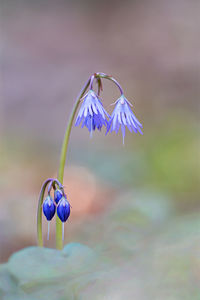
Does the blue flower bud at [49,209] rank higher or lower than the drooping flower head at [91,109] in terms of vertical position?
lower

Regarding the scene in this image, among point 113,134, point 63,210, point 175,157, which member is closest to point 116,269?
point 63,210

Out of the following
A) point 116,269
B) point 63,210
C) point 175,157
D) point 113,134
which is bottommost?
point 116,269

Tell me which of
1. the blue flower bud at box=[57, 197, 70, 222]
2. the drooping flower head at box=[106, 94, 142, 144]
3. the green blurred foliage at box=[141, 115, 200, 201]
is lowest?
the blue flower bud at box=[57, 197, 70, 222]

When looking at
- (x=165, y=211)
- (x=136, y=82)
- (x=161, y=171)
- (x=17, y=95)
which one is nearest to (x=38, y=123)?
(x=17, y=95)

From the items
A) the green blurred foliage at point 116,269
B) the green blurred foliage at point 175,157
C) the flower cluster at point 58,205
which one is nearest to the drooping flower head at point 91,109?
the flower cluster at point 58,205

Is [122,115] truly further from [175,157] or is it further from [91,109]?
[175,157]

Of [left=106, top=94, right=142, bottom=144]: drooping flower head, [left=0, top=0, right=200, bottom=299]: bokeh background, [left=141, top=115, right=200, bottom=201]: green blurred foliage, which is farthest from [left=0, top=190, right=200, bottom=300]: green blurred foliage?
[left=141, top=115, right=200, bottom=201]: green blurred foliage

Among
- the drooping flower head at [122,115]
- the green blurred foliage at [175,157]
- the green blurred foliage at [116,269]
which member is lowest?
the green blurred foliage at [116,269]

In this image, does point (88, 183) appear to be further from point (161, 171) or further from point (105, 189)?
point (161, 171)

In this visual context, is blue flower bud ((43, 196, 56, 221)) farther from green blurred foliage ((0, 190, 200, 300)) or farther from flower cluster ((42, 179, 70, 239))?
green blurred foliage ((0, 190, 200, 300))

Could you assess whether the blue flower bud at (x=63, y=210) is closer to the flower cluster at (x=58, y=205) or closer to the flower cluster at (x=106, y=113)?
the flower cluster at (x=58, y=205)
